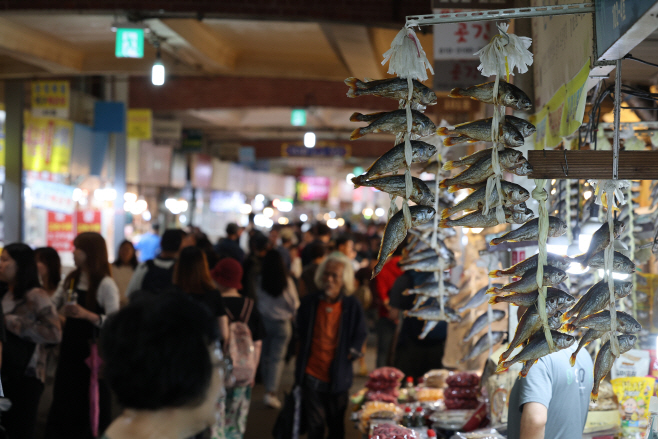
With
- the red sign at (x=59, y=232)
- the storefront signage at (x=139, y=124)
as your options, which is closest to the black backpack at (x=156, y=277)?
the red sign at (x=59, y=232)

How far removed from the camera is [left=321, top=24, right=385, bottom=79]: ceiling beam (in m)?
8.47

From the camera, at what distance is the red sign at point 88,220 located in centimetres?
1347

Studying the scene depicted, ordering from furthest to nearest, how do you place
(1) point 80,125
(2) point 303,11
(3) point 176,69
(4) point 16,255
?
(1) point 80,125
(3) point 176,69
(2) point 303,11
(4) point 16,255

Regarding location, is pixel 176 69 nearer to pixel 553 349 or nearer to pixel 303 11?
pixel 303 11

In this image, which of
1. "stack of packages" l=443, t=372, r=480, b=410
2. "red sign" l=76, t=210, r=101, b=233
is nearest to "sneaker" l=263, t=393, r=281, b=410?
"stack of packages" l=443, t=372, r=480, b=410

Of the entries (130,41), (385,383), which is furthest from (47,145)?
(385,383)

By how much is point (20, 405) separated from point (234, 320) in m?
1.75

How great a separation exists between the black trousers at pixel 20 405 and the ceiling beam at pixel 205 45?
5.36 m

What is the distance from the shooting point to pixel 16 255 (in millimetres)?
4742

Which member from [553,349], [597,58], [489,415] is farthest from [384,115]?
[489,415]

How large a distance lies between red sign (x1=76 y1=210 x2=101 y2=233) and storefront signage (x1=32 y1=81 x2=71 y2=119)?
9.18 feet

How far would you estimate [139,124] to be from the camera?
13.8 meters

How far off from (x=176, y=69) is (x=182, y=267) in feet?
23.6

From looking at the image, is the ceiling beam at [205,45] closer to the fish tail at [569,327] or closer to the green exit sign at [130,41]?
the green exit sign at [130,41]
